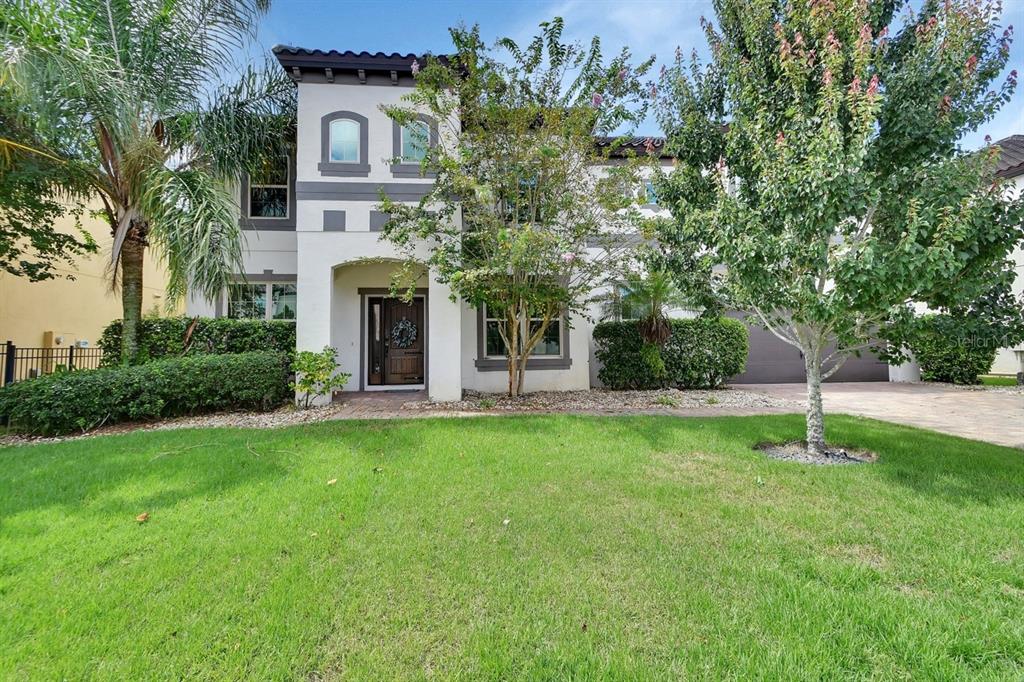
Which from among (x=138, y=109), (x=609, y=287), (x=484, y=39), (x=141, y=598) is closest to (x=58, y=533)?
(x=141, y=598)

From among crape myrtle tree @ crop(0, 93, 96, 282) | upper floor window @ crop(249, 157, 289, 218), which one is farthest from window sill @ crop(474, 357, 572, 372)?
crape myrtle tree @ crop(0, 93, 96, 282)

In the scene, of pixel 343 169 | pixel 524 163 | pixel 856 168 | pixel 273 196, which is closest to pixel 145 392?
pixel 343 169

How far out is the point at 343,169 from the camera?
8828 millimetres

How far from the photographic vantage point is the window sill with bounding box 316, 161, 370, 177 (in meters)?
8.77

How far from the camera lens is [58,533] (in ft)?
10.3

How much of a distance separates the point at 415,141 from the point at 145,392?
6658mm

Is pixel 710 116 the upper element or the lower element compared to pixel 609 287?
upper

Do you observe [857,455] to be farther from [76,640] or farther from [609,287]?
[76,640]

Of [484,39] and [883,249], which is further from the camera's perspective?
[484,39]

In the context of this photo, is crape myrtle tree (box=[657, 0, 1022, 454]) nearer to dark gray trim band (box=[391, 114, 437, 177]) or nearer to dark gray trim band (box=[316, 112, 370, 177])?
dark gray trim band (box=[391, 114, 437, 177])

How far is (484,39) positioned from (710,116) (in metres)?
4.27

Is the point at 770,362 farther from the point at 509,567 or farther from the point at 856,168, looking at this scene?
the point at 509,567

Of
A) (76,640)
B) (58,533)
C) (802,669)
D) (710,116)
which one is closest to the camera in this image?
(802,669)

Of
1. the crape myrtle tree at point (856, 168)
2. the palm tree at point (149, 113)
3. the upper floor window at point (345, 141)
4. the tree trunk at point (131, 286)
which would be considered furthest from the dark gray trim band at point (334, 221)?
the crape myrtle tree at point (856, 168)
